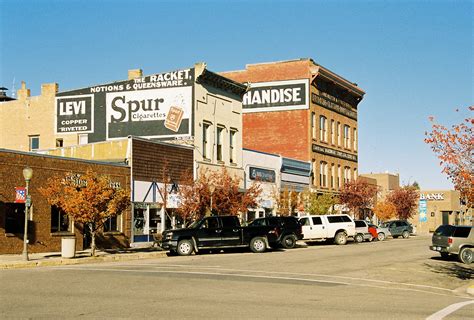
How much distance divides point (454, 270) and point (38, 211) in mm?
18643

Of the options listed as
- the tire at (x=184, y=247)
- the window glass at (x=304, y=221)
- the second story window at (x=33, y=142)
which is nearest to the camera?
the tire at (x=184, y=247)

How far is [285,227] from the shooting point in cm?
3628

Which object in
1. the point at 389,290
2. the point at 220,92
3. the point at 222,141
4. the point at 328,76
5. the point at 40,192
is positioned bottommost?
the point at 389,290

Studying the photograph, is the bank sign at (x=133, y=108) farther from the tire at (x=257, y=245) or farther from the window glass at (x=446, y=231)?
the window glass at (x=446, y=231)

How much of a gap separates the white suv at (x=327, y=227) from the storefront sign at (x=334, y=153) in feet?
54.5

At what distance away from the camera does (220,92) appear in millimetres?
46344

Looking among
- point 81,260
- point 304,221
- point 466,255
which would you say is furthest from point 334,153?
point 81,260

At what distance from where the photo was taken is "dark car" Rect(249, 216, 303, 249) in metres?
36.1

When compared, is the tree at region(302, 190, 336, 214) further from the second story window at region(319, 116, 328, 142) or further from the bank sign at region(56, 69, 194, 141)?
the bank sign at region(56, 69, 194, 141)

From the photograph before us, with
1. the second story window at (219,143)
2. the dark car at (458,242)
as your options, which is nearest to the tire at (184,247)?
the dark car at (458,242)

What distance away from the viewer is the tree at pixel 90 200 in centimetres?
2716

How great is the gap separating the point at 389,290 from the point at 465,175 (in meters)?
4.07

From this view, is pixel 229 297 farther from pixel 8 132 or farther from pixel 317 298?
pixel 8 132

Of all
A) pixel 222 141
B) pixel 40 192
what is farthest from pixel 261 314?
pixel 222 141
